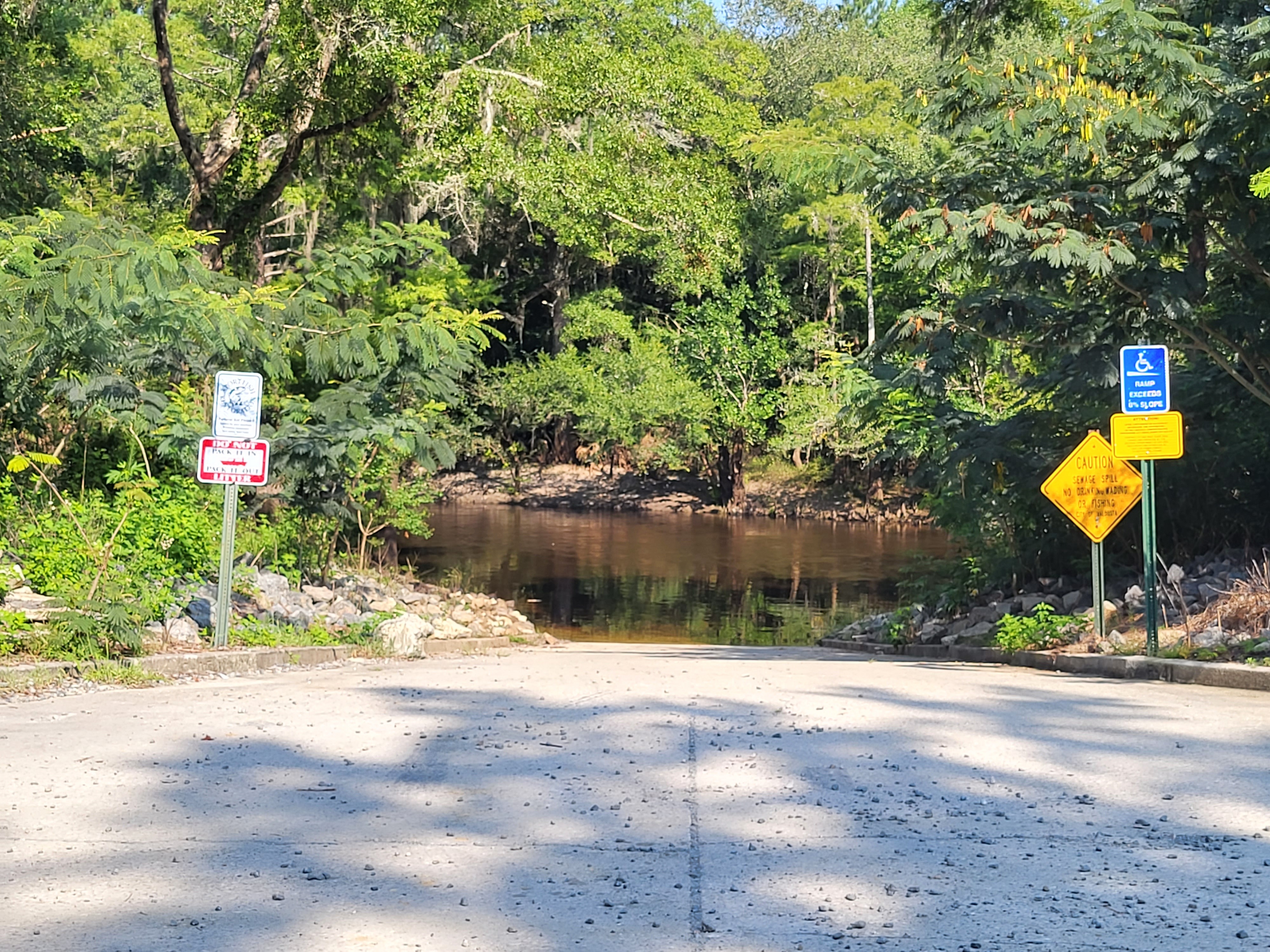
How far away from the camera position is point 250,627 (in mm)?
15641

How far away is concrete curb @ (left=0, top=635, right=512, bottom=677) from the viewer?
12.0 metres

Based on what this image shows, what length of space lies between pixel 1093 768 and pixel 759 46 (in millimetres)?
56304

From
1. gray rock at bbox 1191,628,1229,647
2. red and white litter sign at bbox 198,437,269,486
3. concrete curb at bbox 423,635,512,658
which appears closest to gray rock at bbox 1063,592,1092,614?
gray rock at bbox 1191,628,1229,647

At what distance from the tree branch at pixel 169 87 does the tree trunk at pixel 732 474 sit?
113 feet

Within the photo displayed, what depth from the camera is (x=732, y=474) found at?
5759 centimetres

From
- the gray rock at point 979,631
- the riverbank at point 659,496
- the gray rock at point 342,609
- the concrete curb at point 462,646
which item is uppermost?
the riverbank at point 659,496

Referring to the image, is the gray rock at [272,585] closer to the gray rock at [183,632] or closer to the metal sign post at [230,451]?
the gray rock at [183,632]

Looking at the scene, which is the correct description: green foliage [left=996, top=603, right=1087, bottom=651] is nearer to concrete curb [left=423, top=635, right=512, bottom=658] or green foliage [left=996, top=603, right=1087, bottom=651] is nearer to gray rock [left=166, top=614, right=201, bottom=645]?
concrete curb [left=423, top=635, right=512, bottom=658]

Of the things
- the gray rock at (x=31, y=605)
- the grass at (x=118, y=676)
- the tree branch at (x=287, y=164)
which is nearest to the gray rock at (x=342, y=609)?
the gray rock at (x=31, y=605)

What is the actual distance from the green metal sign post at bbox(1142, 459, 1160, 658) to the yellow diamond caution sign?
232 centimetres

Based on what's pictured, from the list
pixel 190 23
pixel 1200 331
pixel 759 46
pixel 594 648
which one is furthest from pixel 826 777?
pixel 759 46

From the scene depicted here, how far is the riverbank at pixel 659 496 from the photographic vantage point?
5497 cm

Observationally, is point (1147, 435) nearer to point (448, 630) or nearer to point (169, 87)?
point (448, 630)

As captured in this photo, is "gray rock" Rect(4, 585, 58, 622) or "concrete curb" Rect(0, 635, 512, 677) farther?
"gray rock" Rect(4, 585, 58, 622)
